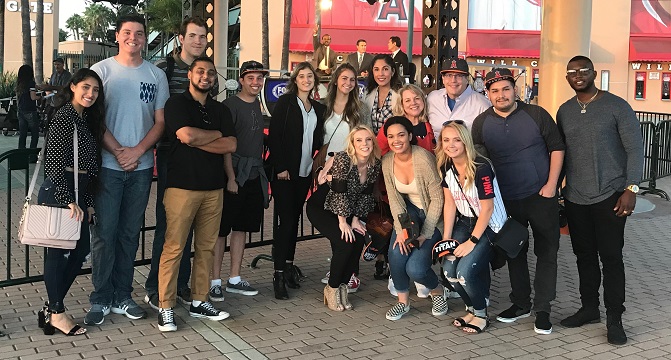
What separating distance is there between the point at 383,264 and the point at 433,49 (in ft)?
11.4

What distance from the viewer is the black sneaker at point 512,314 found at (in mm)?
6242

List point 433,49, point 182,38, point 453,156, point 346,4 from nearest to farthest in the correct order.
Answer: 1. point 453,156
2. point 182,38
3. point 433,49
4. point 346,4

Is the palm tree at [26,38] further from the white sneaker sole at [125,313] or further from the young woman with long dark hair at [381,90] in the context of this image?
the white sneaker sole at [125,313]

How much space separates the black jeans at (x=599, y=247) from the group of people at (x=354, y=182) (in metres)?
0.01

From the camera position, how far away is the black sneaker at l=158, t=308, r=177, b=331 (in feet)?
19.0

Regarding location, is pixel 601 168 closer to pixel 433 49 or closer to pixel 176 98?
pixel 176 98

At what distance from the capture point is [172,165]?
18.9 feet

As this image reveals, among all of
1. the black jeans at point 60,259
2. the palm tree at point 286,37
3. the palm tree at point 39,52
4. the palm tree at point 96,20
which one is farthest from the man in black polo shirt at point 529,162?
the palm tree at point 96,20

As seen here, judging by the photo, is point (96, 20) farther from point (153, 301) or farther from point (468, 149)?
point (468, 149)

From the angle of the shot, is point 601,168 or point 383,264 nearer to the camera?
point 601,168

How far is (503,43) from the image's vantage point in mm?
36688

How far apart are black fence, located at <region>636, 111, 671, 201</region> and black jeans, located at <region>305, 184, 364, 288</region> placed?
7.76 meters

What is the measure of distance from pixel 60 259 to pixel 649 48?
3463cm

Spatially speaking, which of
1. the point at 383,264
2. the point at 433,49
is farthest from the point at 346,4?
the point at 383,264
